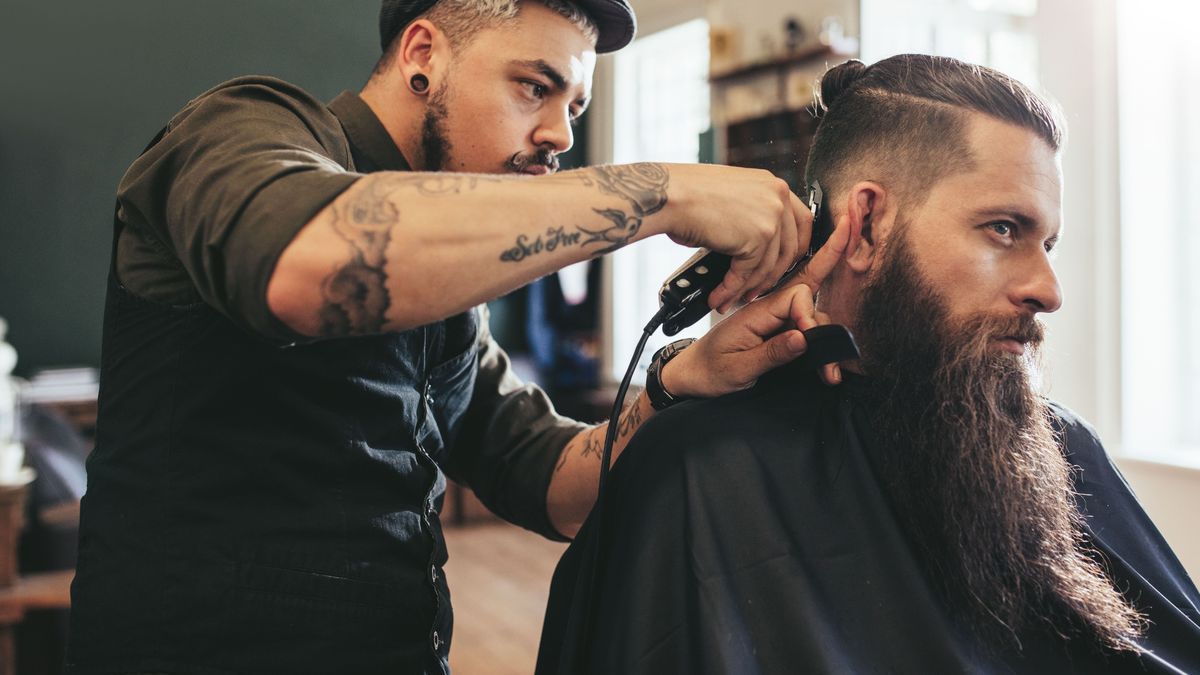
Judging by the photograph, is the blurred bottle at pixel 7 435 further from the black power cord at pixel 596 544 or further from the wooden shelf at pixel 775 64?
the wooden shelf at pixel 775 64

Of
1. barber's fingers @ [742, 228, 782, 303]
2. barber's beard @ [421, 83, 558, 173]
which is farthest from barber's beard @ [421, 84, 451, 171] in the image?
barber's fingers @ [742, 228, 782, 303]

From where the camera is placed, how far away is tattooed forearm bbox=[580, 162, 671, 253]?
3.31 ft

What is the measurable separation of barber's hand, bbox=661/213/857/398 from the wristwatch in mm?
53

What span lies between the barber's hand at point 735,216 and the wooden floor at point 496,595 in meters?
3.16

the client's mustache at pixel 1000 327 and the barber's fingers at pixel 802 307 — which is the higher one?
the barber's fingers at pixel 802 307

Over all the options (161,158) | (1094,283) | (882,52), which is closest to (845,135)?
(161,158)

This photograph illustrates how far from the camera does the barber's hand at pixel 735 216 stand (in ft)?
3.49

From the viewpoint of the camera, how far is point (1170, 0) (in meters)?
2.95

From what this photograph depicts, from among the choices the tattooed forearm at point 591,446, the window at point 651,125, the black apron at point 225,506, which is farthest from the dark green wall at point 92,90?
the window at point 651,125

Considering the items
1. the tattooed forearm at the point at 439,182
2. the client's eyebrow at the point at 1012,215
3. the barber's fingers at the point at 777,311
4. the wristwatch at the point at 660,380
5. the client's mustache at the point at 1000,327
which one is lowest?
the wristwatch at the point at 660,380

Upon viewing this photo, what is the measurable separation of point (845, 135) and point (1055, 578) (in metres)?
0.74

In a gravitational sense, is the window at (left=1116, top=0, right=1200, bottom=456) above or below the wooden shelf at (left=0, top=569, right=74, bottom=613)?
above

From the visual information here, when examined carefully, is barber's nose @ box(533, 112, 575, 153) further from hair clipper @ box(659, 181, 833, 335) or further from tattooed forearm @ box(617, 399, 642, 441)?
tattooed forearm @ box(617, 399, 642, 441)

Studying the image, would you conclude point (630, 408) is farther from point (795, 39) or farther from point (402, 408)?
point (795, 39)
